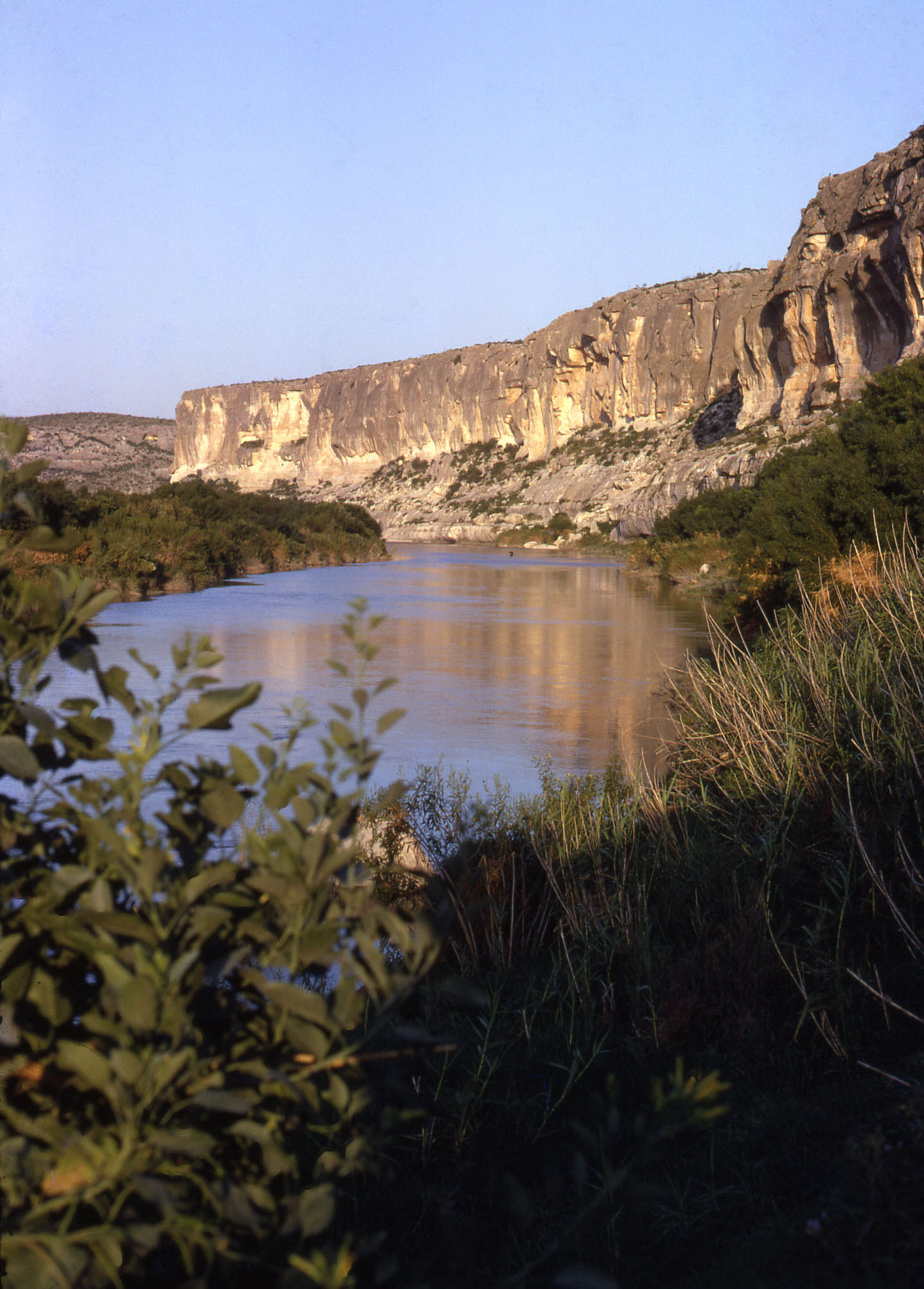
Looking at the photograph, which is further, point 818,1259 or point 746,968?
point 746,968

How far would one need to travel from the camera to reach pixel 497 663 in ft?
39.9

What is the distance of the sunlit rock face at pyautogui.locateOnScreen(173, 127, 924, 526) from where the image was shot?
37.8 m

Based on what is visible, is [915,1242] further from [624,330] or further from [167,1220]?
[624,330]

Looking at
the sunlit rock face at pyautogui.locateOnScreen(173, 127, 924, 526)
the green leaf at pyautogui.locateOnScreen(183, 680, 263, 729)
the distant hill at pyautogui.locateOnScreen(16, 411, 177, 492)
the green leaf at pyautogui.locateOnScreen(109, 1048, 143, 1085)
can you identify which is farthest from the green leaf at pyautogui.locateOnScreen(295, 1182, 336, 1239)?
the distant hill at pyautogui.locateOnScreen(16, 411, 177, 492)

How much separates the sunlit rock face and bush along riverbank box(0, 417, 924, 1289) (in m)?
32.5

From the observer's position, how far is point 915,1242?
1.85m

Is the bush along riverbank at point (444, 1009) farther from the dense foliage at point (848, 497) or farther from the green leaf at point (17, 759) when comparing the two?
the dense foliage at point (848, 497)

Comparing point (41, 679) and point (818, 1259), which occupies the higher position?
point (41, 679)

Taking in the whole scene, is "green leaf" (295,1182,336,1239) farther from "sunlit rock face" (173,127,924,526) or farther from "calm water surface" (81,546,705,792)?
"sunlit rock face" (173,127,924,526)

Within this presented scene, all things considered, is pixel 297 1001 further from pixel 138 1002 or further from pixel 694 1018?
pixel 694 1018

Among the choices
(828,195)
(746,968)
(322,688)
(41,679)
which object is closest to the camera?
(41,679)

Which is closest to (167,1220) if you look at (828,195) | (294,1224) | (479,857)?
(294,1224)

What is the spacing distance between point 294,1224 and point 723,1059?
226 cm

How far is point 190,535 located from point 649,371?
5410 cm
